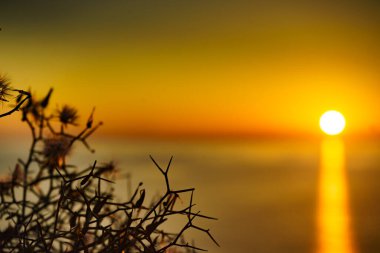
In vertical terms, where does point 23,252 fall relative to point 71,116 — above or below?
below

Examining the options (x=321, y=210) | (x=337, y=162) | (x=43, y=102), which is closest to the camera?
(x=43, y=102)

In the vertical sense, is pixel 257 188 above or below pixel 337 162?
below

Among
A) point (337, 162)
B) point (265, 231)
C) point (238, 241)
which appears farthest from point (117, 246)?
point (337, 162)

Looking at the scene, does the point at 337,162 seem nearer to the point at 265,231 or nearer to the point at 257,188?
the point at 257,188

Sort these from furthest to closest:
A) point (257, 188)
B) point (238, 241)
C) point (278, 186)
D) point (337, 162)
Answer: point (337, 162) → point (278, 186) → point (257, 188) → point (238, 241)

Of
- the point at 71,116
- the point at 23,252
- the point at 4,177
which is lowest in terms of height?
the point at 23,252

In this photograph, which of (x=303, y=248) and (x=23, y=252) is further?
(x=303, y=248)

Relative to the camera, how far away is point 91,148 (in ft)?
5.10

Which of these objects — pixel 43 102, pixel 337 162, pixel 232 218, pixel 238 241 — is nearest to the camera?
pixel 43 102

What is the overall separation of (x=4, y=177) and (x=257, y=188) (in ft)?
52.1

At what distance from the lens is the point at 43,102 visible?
1637 millimetres

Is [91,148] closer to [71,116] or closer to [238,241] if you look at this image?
[71,116]

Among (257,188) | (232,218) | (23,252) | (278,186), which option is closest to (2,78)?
(23,252)

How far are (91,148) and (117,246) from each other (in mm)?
651
